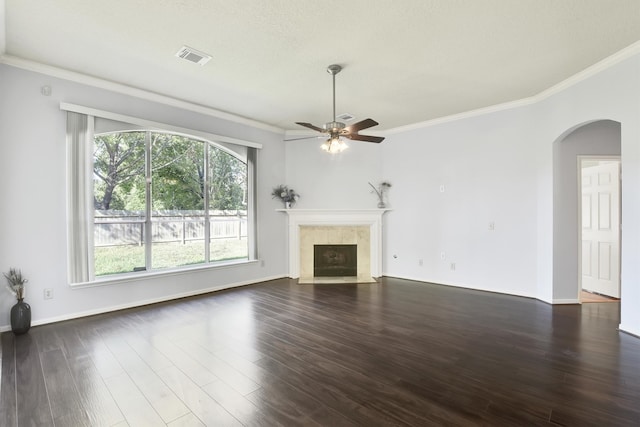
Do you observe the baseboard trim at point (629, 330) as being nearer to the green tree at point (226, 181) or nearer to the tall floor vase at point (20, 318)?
the green tree at point (226, 181)

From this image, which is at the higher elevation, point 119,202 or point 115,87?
point 115,87

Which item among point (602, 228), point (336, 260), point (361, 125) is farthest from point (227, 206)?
point (602, 228)

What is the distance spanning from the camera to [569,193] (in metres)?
4.22

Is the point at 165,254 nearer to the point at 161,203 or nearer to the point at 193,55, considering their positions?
the point at 161,203

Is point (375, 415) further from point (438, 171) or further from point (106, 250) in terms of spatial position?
point (438, 171)

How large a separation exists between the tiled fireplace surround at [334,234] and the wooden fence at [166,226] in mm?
1080

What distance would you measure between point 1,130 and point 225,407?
374 cm

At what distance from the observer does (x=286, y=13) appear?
8.25 ft

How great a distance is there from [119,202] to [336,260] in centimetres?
390

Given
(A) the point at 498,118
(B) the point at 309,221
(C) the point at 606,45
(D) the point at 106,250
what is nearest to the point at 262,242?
(B) the point at 309,221

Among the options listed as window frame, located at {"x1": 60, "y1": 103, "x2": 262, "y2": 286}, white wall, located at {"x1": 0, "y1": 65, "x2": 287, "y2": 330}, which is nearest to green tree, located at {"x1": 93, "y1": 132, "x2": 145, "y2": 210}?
window frame, located at {"x1": 60, "y1": 103, "x2": 262, "y2": 286}

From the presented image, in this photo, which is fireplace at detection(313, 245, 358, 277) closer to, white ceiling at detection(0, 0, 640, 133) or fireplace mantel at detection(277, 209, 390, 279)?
fireplace mantel at detection(277, 209, 390, 279)

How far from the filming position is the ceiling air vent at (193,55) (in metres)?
3.10

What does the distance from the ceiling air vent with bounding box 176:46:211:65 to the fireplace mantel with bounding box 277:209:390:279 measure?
314cm
